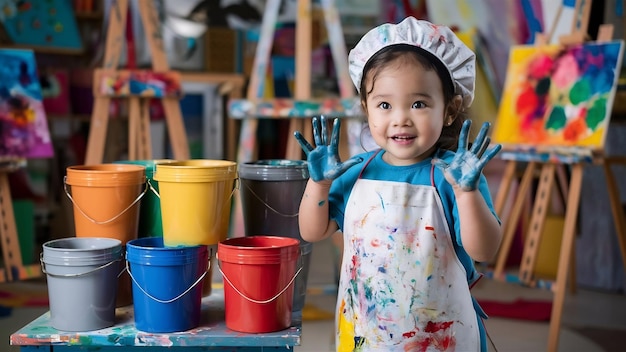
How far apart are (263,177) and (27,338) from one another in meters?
0.73

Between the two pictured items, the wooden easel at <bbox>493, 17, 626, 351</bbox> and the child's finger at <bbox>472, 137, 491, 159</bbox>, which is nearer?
the child's finger at <bbox>472, 137, 491, 159</bbox>

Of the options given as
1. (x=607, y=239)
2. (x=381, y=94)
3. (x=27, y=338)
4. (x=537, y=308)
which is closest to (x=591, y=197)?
(x=607, y=239)

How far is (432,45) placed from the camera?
1477 millimetres

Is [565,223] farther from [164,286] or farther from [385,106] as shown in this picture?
[164,286]

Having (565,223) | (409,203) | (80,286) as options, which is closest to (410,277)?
(409,203)

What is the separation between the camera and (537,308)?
11.6 feet

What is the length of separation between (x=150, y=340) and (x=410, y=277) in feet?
2.07

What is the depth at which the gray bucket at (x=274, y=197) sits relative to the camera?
1984 mm

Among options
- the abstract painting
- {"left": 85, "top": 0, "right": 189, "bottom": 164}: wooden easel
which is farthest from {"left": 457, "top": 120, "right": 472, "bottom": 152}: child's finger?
the abstract painting

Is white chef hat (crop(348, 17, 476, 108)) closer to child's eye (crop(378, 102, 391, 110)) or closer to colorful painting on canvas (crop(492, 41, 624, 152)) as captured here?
child's eye (crop(378, 102, 391, 110))

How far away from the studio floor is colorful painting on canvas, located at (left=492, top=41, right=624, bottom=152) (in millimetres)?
829

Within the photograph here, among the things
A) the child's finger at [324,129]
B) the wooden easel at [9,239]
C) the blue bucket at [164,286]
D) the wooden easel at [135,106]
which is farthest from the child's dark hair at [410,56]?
the wooden easel at [9,239]

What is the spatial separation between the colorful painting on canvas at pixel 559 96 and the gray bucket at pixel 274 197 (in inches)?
57.2

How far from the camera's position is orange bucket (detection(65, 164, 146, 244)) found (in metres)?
1.85
